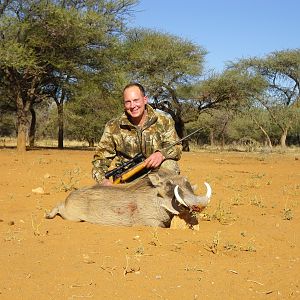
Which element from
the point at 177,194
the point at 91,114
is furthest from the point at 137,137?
the point at 91,114

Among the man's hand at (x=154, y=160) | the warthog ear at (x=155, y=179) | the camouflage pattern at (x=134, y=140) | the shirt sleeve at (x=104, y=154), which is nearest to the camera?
the warthog ear at (x=155, y=179)

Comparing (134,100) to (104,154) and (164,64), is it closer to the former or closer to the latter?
(104,154)

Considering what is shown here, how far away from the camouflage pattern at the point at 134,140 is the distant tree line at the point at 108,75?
1192 cm

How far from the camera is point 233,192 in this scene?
8062 millimetres

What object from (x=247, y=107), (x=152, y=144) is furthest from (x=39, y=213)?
(x=247, y=107)

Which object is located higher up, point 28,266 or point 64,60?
point 64,60

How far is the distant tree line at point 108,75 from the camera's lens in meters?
18.4

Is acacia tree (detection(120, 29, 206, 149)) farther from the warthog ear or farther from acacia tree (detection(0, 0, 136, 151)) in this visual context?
the warthog ear

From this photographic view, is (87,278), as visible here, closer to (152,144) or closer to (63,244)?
(63,244)

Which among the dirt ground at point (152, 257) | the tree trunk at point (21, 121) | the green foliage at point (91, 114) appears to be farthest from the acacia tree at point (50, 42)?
the dirt ground at point (152, 257)

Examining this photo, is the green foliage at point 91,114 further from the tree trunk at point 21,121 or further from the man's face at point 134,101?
the man's face at point 134,101

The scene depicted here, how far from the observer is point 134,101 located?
5.60 metres

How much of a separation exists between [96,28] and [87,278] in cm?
1672

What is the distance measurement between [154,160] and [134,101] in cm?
72
